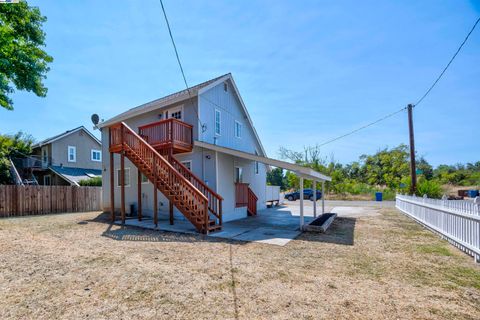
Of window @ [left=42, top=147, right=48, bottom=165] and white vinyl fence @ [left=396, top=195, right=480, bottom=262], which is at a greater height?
window @ [left=42, top=147, right=48, bottom=165]

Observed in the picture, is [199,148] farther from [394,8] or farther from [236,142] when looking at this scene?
[394,8]

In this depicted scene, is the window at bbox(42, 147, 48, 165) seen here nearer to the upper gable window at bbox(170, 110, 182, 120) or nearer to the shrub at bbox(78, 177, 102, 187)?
the shrub at bbox(78, 177, 102, 187)

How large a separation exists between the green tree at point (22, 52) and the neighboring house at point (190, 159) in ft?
13.1

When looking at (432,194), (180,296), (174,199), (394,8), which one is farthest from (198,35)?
(432,194)

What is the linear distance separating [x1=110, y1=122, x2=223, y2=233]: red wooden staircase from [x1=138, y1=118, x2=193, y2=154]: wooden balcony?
675 mm

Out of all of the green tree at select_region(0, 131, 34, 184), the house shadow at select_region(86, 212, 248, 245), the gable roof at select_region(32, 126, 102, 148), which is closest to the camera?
the house shadow at select_region(86, 212, 248, 245)

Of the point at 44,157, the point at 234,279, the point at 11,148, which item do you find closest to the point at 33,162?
the point at 44,157

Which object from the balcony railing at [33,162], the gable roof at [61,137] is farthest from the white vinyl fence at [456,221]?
the balcony railing at [33,162]

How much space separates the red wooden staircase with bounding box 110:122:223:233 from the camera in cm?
827

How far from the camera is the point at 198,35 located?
8.00 m

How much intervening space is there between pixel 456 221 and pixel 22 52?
1857cm

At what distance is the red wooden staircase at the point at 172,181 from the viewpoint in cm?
827

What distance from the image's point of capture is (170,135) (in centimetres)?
1010

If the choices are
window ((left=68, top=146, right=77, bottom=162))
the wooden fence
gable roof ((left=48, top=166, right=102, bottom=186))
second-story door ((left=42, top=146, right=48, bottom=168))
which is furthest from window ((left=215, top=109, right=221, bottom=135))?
second-story door ((left=42, top=146, right=48, bottom=168))
